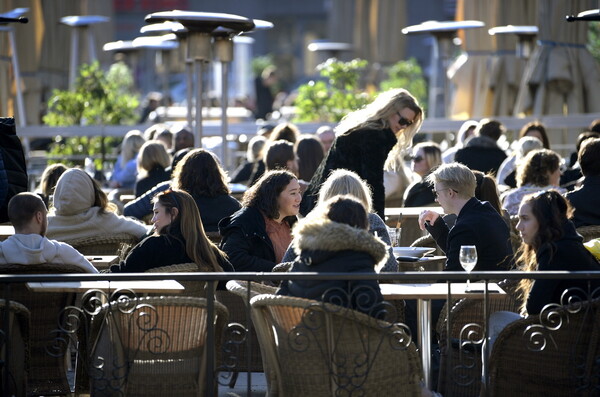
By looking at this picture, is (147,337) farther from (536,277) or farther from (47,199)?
(47,199)

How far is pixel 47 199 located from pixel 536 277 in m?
4.74

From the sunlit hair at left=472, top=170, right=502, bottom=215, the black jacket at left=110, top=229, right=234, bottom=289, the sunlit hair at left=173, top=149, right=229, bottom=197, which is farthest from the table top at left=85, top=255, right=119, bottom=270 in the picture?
the sunlit hair at left=472, top=170, right=502, bottom=215

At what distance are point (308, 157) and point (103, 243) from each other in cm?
277

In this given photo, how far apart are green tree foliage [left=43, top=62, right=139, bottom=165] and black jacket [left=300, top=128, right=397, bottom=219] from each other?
7484mm

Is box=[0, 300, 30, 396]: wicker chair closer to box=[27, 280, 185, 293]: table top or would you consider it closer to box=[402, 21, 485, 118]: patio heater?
box=[27, 280, 185, 293]: table top

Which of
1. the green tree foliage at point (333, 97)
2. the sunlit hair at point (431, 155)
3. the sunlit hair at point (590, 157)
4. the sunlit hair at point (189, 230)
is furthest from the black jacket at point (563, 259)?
the green tree foliage at point (333, 97)

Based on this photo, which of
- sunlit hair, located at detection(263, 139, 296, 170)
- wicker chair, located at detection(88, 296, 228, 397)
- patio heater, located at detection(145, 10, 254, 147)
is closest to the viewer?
wicker chair, located at detection(88, 296, 228, 397)

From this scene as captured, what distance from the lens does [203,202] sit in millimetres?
7613

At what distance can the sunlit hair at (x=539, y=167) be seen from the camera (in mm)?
8352

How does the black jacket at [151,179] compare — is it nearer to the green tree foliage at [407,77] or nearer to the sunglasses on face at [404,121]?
the sunglasses on face at [404,121]

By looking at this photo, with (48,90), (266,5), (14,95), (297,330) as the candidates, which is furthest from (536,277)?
(266,5)

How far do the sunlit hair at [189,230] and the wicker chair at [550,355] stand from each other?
1.61 metres

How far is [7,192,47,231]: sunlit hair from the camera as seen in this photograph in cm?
583

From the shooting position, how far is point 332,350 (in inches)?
189
